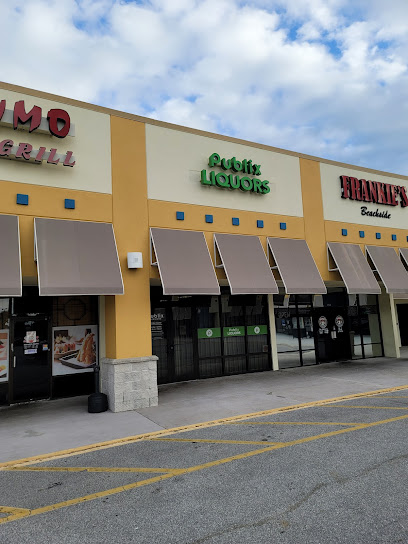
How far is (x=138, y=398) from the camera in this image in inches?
374

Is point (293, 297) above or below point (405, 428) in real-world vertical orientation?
above

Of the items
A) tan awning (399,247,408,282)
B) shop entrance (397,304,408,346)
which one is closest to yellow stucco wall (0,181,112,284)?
tan awning (399,247,408,282)

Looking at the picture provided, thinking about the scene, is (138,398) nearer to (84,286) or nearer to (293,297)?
(84,286)

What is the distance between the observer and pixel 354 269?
14172 mm

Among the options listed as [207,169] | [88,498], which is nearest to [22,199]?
[207,169]

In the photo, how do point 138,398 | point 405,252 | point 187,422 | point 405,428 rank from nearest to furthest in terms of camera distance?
point 405,428
point 187,422
point 138,398
point 405,252

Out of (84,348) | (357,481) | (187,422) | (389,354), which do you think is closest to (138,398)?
(187,422)

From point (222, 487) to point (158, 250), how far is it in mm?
6622

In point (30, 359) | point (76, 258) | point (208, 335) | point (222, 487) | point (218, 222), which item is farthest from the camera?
point (208, 335)

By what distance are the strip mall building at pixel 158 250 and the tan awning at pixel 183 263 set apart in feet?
0.13

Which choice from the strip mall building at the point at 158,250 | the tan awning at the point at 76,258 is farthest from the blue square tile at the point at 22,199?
the tan awning at the point at 76,258

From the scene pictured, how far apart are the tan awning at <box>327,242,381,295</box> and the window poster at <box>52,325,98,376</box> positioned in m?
8.83

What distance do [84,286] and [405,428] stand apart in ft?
23.8

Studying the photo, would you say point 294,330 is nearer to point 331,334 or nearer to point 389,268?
point 331,334
